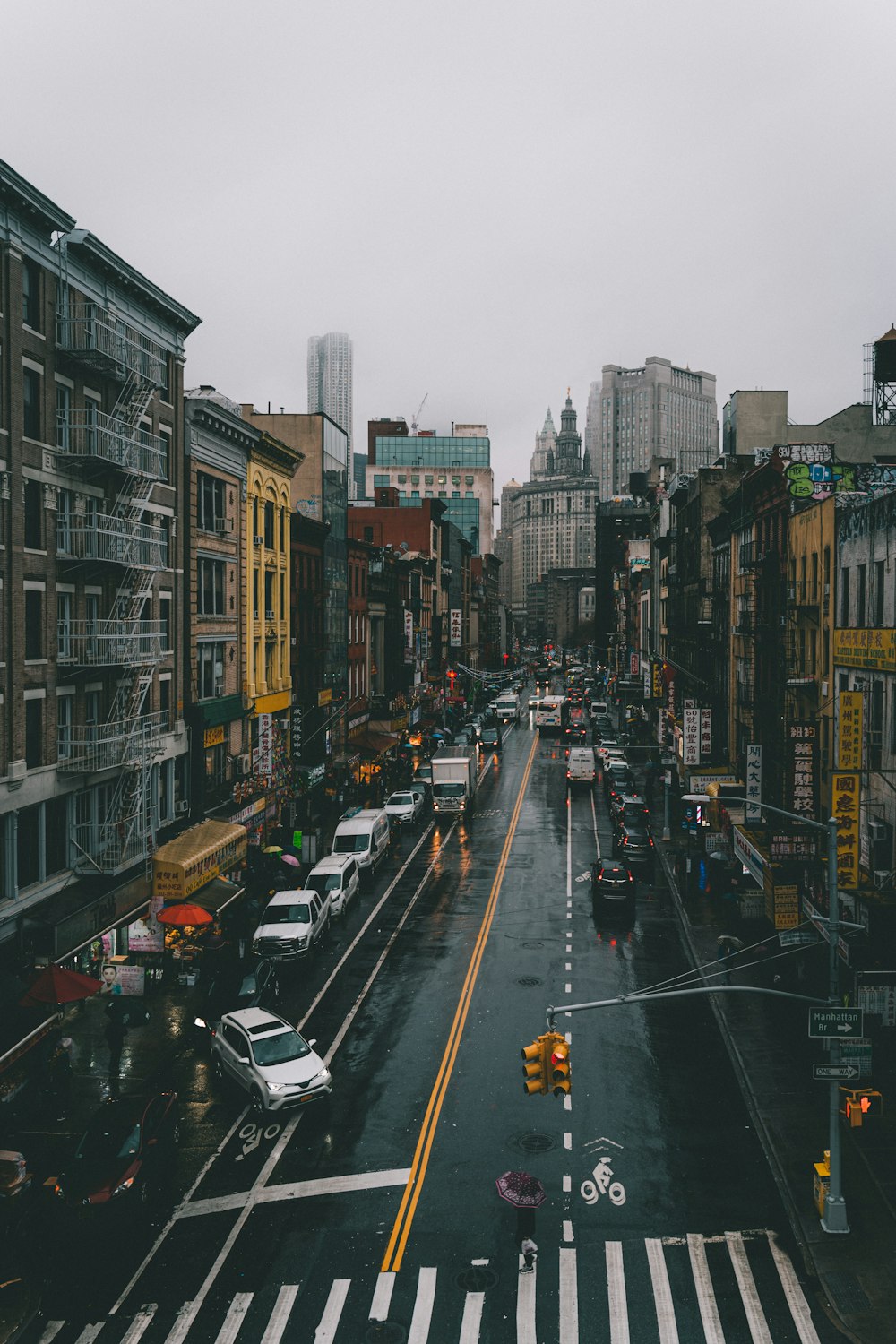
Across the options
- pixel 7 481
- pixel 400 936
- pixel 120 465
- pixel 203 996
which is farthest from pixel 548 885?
pixel 7 481

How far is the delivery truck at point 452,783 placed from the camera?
2325 inches

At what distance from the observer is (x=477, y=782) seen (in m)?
74.6

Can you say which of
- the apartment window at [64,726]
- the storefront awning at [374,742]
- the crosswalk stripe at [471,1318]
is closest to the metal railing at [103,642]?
the apartment window at [64,726]

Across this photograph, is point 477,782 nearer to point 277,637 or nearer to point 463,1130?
point 277,637

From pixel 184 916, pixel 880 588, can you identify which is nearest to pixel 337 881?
pixel 184 916

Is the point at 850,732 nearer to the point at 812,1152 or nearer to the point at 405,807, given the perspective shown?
the point at 812,1152

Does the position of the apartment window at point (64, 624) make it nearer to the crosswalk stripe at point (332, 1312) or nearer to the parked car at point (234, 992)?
the parked car at point (234, 992)

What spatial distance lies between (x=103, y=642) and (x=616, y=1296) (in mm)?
21974

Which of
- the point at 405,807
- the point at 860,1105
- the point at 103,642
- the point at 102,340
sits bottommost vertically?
the point at 860,1105

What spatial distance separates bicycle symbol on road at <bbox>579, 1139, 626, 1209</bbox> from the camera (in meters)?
19.0

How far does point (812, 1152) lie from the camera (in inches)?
819

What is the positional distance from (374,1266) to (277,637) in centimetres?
3730

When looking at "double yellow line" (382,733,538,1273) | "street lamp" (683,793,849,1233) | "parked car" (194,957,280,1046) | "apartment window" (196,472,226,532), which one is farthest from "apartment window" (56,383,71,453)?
"street lamp" (683,793,849,1233)

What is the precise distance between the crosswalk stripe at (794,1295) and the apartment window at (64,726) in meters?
20.8
